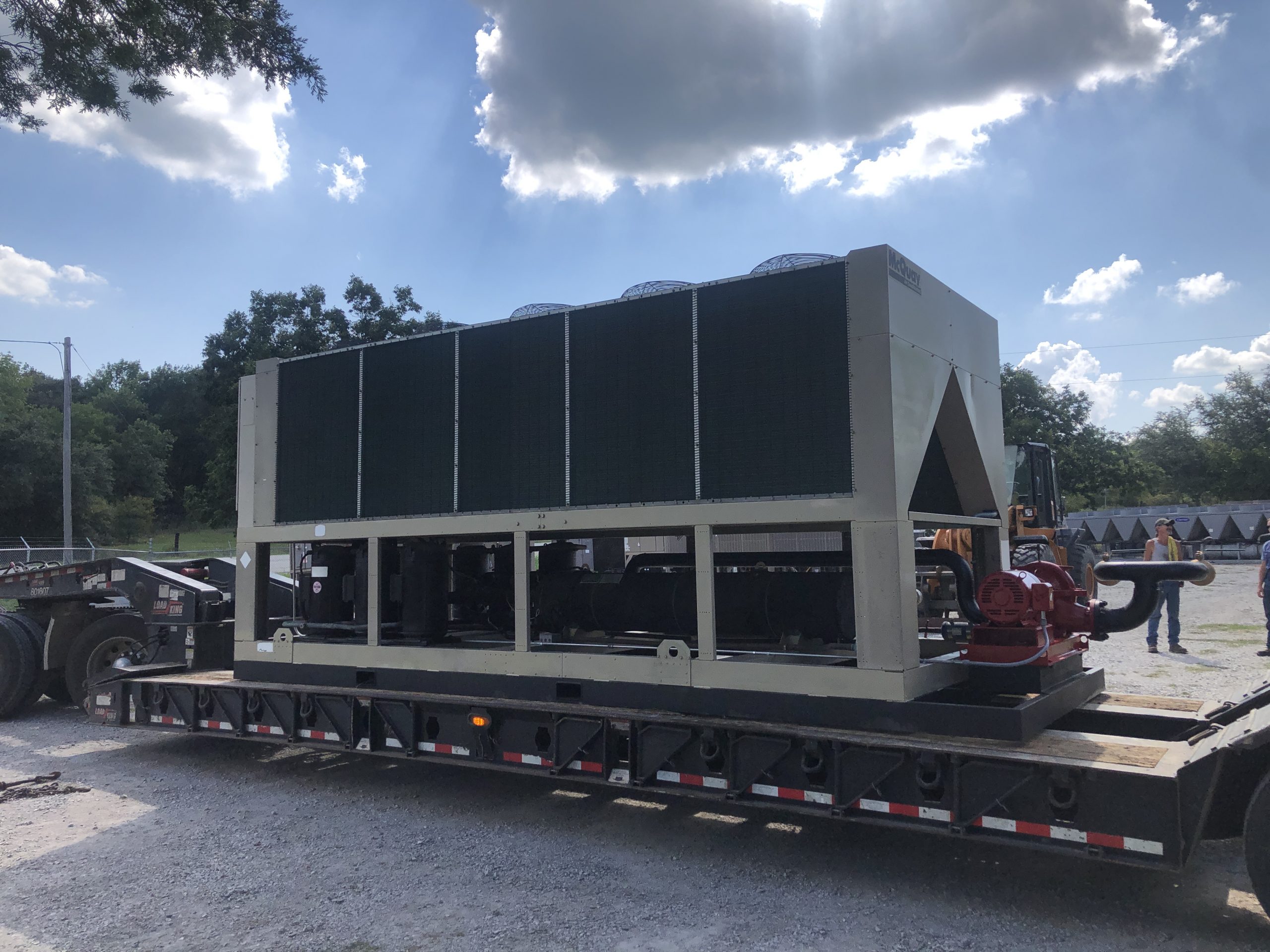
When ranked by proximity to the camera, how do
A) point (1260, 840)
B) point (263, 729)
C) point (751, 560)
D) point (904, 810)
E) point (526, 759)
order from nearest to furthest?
1. point (1260, 840)
2. point (904, 810)
3. point (526, 759)
4. point (751, 560)
5. point (263, 729)

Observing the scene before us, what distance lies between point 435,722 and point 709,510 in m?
2.88

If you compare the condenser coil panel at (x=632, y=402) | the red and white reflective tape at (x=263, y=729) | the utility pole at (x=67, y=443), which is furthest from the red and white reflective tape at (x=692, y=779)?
the utility pole at (x=67, y=443)

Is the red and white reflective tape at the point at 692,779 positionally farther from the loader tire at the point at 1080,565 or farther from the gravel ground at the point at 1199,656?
the loader tire at the point at 1080,565

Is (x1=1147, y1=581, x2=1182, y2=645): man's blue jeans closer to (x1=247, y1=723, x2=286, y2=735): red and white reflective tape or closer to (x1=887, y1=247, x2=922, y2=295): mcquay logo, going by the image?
(x1=887, y1=247, x2=922, y2=295): mcquay logo

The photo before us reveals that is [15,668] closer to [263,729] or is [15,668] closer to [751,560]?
[263,729]

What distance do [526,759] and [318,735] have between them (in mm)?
2136

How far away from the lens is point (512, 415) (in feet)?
21.0

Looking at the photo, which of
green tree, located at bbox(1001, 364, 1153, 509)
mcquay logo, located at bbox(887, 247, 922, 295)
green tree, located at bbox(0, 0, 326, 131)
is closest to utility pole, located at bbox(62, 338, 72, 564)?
green tree, located at bbox(0, 0, 326, 131)

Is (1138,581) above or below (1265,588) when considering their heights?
above

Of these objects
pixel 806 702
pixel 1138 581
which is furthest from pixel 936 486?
pixel 806 702

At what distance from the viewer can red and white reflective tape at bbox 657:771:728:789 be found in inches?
203

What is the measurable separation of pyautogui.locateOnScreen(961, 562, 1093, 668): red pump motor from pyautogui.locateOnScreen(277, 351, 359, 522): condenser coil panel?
5038 millimetres

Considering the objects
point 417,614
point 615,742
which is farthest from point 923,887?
point 417,614

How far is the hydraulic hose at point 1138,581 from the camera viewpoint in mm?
4805
